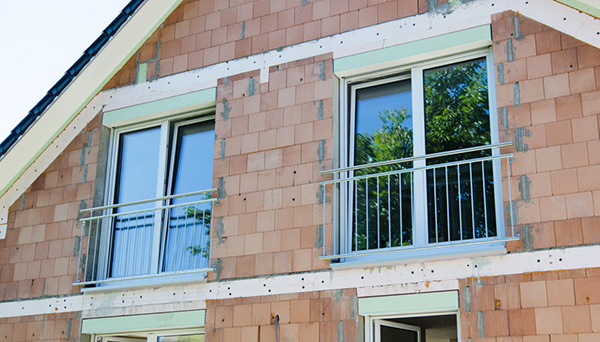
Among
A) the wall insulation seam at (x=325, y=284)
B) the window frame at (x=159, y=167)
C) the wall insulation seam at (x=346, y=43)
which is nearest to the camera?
the wall insulation seam at (x=325, y=284)

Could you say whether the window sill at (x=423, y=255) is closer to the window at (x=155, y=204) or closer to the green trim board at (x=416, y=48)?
the window at (x=155, y=204)

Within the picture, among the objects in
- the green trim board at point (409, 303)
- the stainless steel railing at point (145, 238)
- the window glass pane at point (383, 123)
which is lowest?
the green trim board at point (409, 303)

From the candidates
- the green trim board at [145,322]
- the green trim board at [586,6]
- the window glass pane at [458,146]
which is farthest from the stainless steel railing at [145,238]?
the green trim board at [586,6]

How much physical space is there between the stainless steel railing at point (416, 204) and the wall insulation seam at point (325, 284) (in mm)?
209

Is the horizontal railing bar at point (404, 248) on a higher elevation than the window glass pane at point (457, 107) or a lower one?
lower

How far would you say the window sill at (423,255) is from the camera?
6945mm

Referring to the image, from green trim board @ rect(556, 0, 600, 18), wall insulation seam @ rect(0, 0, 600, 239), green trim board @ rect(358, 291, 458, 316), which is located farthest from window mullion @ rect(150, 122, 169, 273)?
green trim board @ rect(556, 0, 600, 18)

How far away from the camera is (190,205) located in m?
8.96

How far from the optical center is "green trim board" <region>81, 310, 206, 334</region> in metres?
8.17

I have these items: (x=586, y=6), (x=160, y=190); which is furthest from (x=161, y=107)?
(x=586, y=6)

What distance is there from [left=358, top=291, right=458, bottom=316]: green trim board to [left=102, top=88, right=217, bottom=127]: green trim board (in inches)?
118

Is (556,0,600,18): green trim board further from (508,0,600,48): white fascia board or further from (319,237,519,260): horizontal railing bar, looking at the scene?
(319,237,519,260): horizontal railing bar

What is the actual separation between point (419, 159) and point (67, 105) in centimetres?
438

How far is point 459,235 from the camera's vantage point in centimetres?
739
